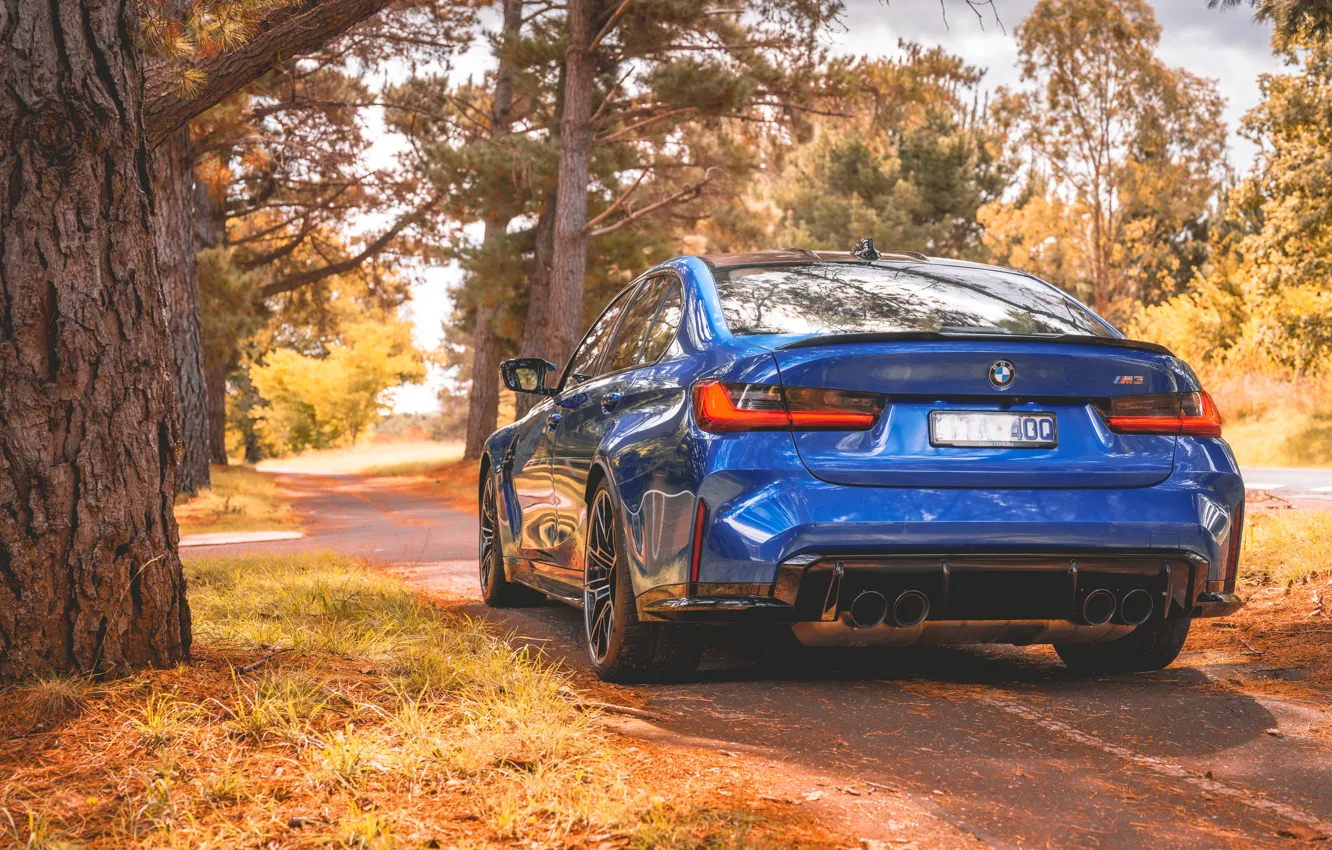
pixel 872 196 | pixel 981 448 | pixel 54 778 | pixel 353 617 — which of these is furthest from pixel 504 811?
pixel 872 196

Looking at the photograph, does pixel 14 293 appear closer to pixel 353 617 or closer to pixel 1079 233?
pixel 353 617

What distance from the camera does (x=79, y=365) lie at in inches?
156


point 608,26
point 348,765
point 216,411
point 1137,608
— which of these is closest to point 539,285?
point 216,411

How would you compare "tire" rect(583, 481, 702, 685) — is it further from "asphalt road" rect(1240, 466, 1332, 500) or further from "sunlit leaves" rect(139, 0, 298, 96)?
"asphalt road" rect(1240, 466, 1332, 500)

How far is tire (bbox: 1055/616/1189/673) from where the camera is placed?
502 centimetres

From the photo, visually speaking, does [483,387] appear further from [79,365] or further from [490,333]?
[79,365]

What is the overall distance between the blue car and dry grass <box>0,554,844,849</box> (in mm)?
678

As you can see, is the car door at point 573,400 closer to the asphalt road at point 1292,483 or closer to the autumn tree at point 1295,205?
the asphalt road at point 1292,483

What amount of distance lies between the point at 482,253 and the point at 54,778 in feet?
81.6

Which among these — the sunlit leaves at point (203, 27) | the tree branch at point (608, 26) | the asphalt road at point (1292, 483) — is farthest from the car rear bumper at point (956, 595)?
the tree branch at point (608, 26)

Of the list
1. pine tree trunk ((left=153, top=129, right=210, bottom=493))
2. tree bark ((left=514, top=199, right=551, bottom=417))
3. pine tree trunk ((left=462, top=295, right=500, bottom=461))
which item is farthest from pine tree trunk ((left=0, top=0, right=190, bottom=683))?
pine tree trunk ((left=462, top=295, right=500, bottom=461))

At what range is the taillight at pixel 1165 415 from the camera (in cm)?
438

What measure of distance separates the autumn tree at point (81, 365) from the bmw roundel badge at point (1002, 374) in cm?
273

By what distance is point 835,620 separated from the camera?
4234mm
